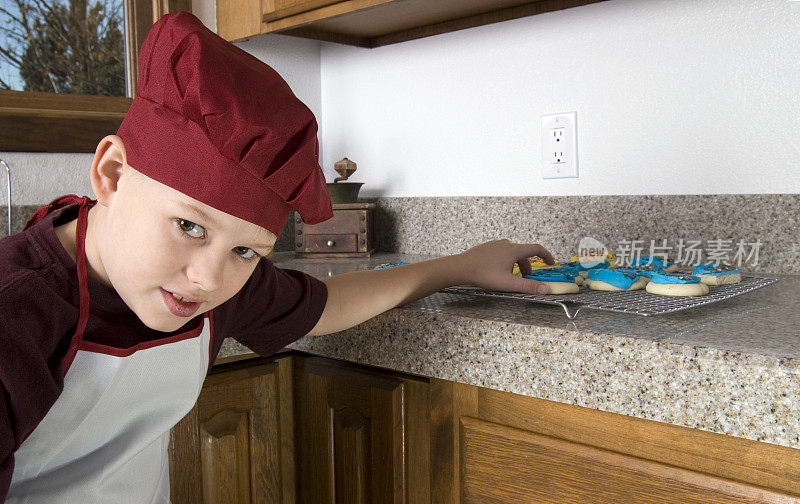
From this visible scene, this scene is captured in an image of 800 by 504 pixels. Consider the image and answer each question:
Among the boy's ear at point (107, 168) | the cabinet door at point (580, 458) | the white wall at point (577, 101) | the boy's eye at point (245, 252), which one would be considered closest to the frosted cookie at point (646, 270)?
the white wall at point (577, 101)

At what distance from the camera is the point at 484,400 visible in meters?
0.92

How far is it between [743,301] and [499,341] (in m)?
0.40

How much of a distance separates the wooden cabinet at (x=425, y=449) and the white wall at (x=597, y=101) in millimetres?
679

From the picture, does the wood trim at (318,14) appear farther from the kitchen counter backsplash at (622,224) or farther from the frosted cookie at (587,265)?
the frosted cookie at (587,265)

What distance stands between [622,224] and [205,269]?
3.24 feet

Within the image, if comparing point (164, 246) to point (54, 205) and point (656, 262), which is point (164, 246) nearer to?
point (54, 205)

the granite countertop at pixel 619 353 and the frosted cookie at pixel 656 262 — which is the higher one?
the frosted cookie at pixel 656 262

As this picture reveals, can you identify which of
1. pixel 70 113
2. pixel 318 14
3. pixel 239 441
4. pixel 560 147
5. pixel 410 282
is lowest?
pixel 239 441

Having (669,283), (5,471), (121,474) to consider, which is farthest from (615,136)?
(5,471)

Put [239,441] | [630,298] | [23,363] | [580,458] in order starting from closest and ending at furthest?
1. [23,363]
2. [580,458]
3. [630,298]
4. [239,441]

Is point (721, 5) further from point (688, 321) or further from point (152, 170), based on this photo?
point (152, 170)

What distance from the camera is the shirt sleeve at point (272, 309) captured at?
858 millimetres

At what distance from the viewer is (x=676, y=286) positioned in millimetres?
989

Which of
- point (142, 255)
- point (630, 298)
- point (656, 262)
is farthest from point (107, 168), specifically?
point (656, 262)
